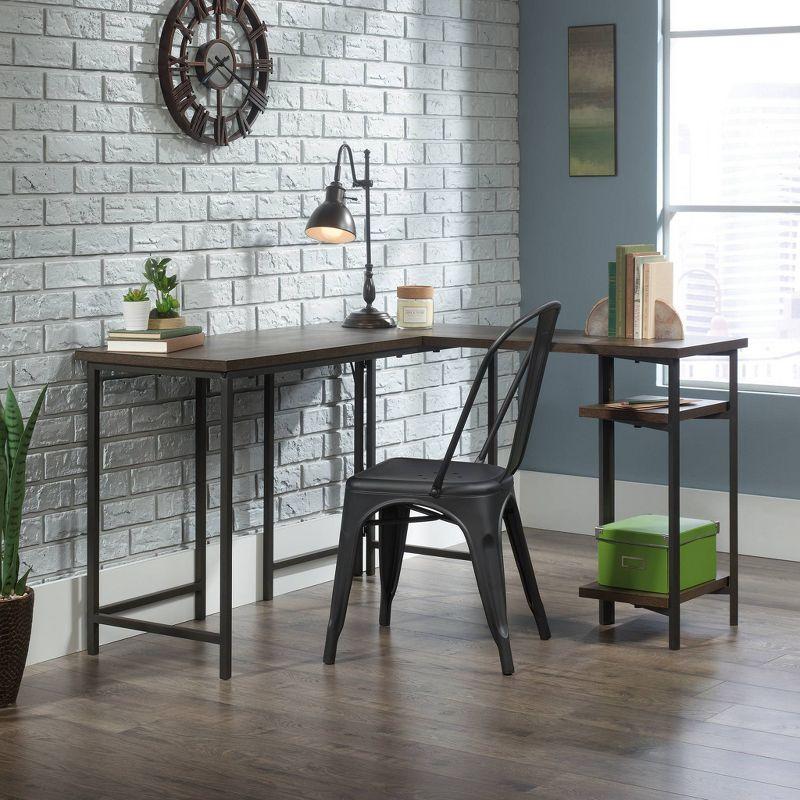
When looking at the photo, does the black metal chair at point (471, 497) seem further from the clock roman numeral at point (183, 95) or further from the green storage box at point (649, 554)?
the clock roman numeral at point (183, 95)

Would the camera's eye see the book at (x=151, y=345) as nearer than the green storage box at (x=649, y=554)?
Yes

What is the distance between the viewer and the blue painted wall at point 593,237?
15.4 feet

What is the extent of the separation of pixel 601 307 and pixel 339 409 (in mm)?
990

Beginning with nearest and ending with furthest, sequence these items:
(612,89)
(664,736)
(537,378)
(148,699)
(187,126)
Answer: (664,736), (148,699), (537,378), (187,126), (612,89)

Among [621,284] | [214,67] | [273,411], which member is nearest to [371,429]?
[273,411]

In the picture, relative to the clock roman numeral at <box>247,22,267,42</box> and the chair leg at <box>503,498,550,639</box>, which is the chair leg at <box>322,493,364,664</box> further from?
the clock roman numeral at <box>247,22,267,42</box>

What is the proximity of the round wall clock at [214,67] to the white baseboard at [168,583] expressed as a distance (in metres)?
1.18

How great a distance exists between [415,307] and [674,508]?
3.37 feet

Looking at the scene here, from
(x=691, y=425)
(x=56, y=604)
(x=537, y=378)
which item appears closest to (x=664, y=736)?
(x=537, y=378)

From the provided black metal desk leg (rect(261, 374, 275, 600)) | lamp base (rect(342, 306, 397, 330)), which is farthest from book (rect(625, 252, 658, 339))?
black metal desk leg (rect(261, 374, 275, 600))

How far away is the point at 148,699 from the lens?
3.23 metres

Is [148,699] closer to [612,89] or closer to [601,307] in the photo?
[601,307]

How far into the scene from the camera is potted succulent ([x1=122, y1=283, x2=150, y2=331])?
3.48 metres

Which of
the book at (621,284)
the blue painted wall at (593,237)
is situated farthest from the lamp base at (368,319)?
the blue painted wall at (593,237)
